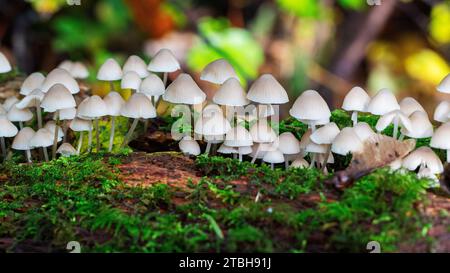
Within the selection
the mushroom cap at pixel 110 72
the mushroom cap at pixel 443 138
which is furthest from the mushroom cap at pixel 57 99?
the mushroom cap at pixel 443 138

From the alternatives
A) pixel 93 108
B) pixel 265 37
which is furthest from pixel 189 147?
pixel 265 37

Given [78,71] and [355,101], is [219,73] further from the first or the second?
[78,71]

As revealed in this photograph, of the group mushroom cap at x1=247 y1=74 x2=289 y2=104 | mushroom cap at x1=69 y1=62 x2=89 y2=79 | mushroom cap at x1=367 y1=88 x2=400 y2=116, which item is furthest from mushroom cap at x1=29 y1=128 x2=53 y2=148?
mushroom cap at x1=367 y1=88 x2=400 y2=116

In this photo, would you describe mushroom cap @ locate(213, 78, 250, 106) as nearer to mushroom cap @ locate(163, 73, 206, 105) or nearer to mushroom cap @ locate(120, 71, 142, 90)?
mushroom cap @ locate(163, 73, 206, 105)

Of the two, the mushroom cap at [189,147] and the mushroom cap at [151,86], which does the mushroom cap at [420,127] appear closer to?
the mushroom cap at [189,147]

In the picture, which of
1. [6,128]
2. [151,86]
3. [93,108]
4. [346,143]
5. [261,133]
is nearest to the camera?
[346,143]
